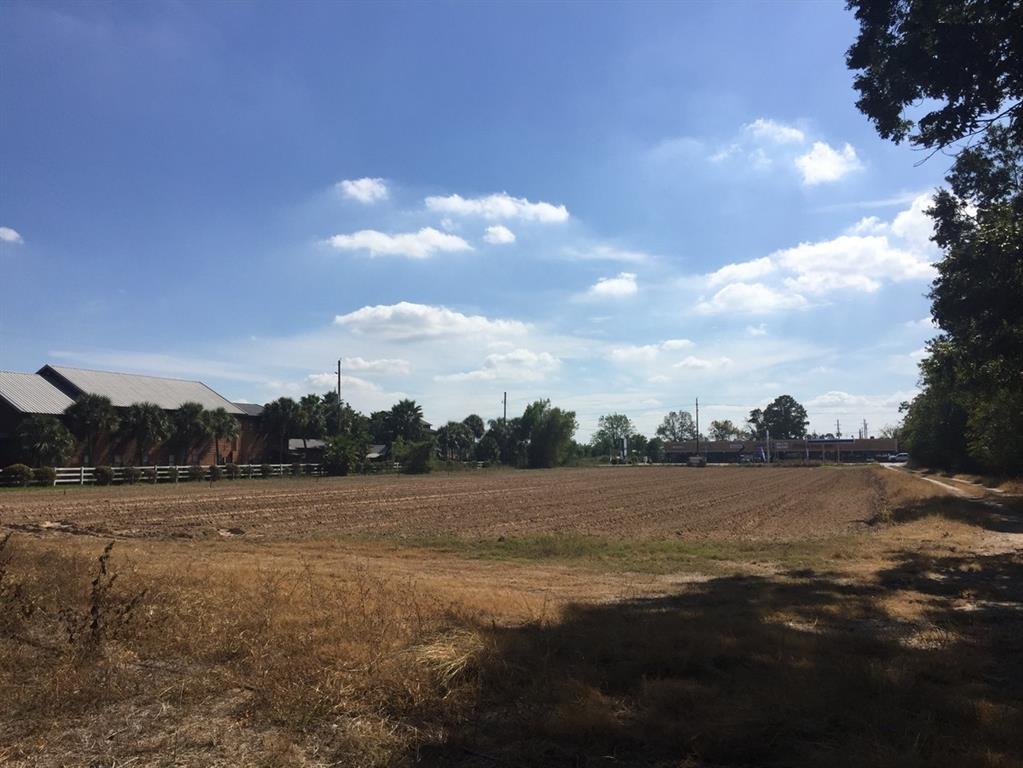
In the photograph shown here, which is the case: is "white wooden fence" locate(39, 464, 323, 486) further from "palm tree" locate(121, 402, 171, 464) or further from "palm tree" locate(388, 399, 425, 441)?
"palm tree" locate(388, 399, 425, 441)

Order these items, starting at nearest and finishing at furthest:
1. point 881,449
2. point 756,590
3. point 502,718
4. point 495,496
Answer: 1. point 502,718
2. point 756,590
3. point 495,496
4. point 881,449

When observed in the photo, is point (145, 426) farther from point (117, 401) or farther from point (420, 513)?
point (420, 513)

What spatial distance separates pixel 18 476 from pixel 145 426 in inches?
660

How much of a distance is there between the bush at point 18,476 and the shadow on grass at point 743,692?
46.6 metres

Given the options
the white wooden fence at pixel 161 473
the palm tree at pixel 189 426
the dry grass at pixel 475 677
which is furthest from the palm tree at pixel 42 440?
the dry grass at pixel 475 677

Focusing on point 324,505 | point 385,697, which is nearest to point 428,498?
point 324,505

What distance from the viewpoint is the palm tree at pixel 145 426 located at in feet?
196

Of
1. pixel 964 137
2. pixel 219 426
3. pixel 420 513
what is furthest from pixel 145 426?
pixel 964 137

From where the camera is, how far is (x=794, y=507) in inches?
1428

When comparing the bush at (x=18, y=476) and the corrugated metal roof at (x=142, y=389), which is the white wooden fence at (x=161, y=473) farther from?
the corrugated metal roof at (x=142, y=389)

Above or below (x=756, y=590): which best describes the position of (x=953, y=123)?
above

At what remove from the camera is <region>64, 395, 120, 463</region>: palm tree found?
5562cm

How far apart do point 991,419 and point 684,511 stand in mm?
18686

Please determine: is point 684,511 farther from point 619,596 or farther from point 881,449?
point 881,449
